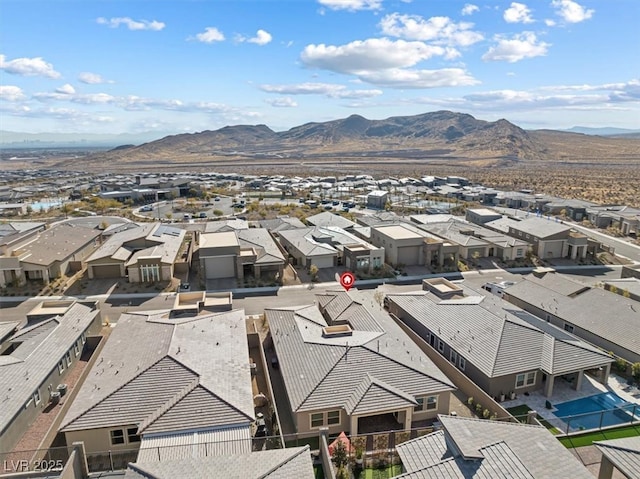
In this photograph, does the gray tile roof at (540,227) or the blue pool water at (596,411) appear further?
the gray tile roof at (540,227)

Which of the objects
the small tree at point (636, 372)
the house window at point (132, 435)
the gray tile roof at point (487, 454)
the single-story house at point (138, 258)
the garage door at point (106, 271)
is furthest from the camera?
the garage door at point (106, 271)

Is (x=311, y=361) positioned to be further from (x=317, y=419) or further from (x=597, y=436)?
(x=597, y=436)

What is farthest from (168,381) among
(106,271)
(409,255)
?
(409,255)

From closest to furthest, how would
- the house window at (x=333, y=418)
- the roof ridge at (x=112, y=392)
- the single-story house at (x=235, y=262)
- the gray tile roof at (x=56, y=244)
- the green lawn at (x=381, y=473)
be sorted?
the green lawn at (x=381, y=473) → the roof ridge at (x=112, y=392) → the house window at (x=333, y=418) → the gray tile roof at (x=56, y=244) → the single-story house at (x=235, y=262)

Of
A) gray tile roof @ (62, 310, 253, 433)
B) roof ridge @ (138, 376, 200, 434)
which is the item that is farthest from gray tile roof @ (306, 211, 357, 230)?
roof ridge @ (138, 376, 200, 434)

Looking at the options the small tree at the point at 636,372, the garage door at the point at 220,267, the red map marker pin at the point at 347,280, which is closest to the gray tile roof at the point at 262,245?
the garage door at the point at 220,267

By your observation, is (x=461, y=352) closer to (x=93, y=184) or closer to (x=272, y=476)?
(x=272, y=476)

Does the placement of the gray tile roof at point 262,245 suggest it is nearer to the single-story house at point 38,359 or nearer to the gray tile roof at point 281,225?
the gray tile roof at point 281,225

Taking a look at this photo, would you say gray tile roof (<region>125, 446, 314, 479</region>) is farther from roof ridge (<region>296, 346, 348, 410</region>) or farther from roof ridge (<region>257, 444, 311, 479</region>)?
roof ridge (<region>296, 346, 348, 410</region>)
